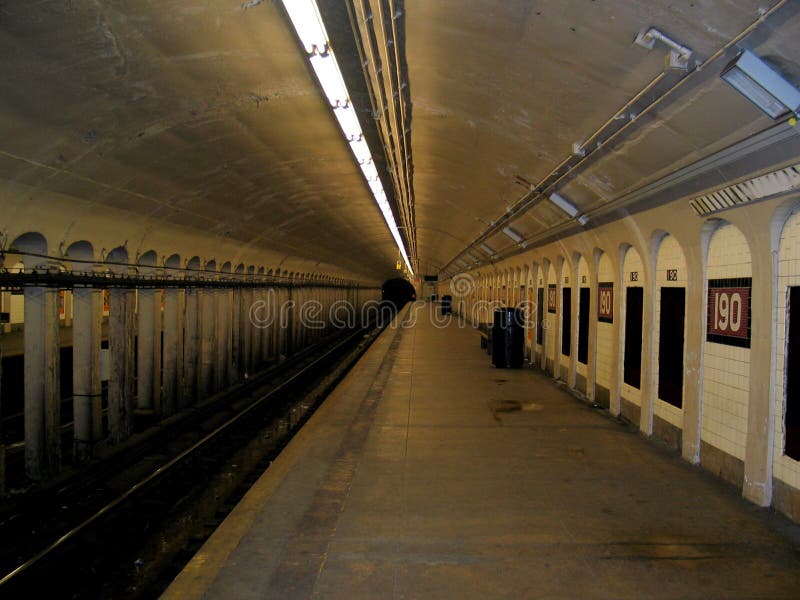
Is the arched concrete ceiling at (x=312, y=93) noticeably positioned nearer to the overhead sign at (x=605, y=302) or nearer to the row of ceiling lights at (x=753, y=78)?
the row of ceiling lights at (x=753, y=78)

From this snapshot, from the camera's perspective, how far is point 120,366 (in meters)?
9.99

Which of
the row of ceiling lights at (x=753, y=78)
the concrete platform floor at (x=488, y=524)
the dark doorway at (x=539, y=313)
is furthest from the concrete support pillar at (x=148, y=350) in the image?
the row of ceiling lights at (x=753, y=78)

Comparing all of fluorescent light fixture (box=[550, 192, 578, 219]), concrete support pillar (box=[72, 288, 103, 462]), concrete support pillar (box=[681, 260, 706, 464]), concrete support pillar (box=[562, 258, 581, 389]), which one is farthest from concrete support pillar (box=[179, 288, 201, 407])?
concrete support pillar (box=[681, 260, 706, 464])

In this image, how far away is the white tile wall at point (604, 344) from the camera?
10570 mm

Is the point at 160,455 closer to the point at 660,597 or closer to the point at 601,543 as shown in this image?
the point at 601,543

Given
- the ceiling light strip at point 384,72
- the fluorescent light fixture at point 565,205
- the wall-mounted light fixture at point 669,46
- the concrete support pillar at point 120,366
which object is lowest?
the concrete support pillar at point 120,366

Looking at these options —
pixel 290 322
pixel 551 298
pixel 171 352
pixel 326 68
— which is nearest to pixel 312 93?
pixel 326 68

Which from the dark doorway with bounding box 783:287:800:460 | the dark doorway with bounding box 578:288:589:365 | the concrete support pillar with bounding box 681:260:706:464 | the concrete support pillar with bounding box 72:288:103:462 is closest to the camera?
the dark doorway with bounding box 783:287:800:460

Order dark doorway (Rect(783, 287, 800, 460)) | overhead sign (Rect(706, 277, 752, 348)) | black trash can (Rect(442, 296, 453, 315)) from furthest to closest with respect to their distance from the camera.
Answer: black trash can (Rect(442, 296, 453, 315)) → overhead sign (Rect(706, 277, 752, 348)) → dark doorway (Rect(783, 287, 800, 460))

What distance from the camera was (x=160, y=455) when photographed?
32.6 ft

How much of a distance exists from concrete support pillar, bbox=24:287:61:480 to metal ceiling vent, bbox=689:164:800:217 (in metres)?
7.53

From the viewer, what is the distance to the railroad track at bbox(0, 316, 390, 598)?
5.60 m

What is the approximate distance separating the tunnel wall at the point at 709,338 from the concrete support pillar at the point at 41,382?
298 inches

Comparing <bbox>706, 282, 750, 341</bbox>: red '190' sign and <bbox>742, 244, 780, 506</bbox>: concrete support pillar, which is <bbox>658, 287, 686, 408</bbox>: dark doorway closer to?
<bbox>706, 282, 750, 341</bbox>: red '190' sign
